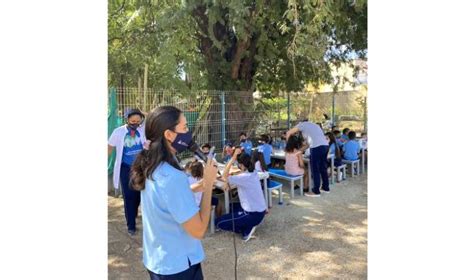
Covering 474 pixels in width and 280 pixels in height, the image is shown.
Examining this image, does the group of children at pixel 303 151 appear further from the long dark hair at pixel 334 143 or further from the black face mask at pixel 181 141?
the black face mask at pixel 181 141

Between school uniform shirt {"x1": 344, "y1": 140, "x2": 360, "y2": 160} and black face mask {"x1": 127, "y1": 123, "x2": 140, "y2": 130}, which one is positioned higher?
black face mask {"x1": 127, "y1": 123, "x2": 140, "y2": 130}

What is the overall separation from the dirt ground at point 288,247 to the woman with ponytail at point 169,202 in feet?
6.38

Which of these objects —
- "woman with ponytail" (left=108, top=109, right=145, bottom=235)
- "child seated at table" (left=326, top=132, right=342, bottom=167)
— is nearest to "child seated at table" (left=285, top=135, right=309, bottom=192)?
"child seated at table" (left=326, top=132, right=342, bottom=167)

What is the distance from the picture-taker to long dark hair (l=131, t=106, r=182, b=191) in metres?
1.97

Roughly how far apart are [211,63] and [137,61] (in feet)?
7.96

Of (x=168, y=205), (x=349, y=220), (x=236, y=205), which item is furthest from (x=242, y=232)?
(x=168, y=205)

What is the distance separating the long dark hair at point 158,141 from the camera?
6.46 ft

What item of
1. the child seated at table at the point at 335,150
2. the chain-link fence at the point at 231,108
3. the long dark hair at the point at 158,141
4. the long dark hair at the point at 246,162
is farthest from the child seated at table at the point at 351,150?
the long dark hair at the point at 158,141

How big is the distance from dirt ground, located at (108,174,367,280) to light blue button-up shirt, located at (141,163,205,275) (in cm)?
194

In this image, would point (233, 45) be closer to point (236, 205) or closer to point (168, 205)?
point (236, 205)

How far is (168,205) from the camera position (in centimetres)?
188

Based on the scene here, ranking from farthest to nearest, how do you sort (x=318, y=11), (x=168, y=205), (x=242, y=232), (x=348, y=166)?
(x=348, y=166), (x=242, y=232), (x=318, y=11), (x=168, y=205)

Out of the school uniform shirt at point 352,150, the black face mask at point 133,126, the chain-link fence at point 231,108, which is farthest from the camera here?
the school uniform shirt at point 352,150

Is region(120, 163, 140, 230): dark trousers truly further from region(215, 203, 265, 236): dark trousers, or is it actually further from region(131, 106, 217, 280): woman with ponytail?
region(131, 106, 217, 280): woman with ponytail
